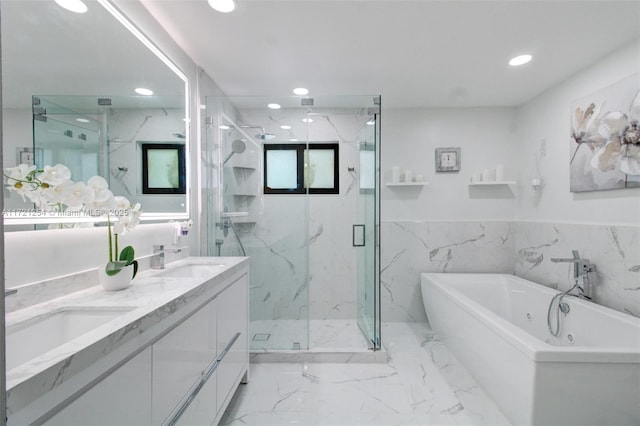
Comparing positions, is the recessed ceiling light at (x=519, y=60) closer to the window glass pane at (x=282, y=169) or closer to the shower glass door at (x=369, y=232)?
the shower glass door at (x=369, y=232)

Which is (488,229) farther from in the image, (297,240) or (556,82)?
(297,240)

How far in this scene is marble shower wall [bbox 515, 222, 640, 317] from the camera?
2002 millimetres

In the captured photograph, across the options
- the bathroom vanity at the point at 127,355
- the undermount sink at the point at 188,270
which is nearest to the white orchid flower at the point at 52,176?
the bathroom vanity at the point at 127,355

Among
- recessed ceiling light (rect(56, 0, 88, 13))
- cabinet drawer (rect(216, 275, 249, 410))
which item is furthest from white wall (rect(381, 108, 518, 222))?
recessed ceiling light (rect(56, 0, 88, 13))

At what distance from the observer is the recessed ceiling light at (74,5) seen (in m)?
1.26

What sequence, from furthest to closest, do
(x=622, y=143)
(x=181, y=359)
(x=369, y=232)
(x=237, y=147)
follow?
(x=369, y=232) < (x=237, y=147) < (x=622, y=143) < (x=181, y=359)

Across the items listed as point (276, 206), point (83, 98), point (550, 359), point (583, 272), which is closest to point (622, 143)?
point (583, 272)

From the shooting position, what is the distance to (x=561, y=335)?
226 centimetres

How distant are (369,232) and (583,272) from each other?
5.49 feet

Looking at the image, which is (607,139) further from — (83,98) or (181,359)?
(83,98)

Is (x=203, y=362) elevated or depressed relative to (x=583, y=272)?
depressed

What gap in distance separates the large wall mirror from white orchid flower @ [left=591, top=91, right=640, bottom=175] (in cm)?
310

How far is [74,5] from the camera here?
131cm

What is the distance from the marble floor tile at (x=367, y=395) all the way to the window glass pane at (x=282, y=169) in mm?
1567
